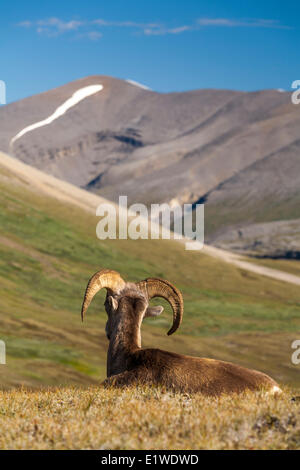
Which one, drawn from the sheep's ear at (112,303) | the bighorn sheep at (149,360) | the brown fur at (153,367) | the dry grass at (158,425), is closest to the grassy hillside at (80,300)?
the bighorn sheep at (149,360)

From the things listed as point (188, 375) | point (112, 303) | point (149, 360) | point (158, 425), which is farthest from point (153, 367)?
point (158, 425)

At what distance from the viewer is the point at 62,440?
8.63 meters

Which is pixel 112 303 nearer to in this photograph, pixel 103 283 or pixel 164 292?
pixel 103 283

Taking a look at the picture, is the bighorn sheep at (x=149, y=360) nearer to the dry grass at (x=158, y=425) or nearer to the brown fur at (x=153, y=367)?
the brown fur at (x=153, y=367)

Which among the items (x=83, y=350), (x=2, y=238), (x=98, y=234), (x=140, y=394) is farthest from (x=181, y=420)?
(x=98, y=234)

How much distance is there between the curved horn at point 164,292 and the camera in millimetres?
15258

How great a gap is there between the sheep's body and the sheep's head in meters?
1.16

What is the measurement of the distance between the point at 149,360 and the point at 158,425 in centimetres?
424

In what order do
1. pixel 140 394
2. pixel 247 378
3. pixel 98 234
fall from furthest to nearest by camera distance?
pixel 98 234
pixel 247 378
pixel 140 394

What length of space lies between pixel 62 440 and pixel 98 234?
140510 mm

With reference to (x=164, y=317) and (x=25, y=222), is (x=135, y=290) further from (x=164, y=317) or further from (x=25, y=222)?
(x=25, y=222)

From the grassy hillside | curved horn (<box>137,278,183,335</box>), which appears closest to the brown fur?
curved horn (<box>137,278,183,335</box>)

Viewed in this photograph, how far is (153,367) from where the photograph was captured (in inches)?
512
